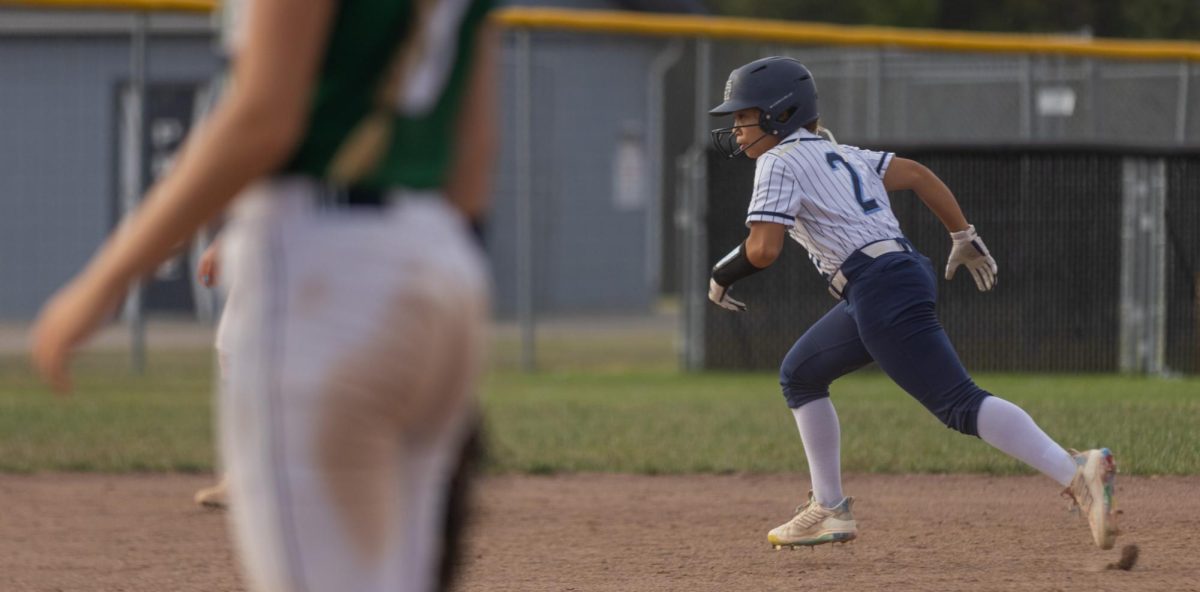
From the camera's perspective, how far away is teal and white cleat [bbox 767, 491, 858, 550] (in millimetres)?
6160

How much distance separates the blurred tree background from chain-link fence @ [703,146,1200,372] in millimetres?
22108

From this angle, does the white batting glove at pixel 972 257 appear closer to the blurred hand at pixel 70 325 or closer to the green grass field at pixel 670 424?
the green grass field at pixel 670 424

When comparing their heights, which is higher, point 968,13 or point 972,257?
point 968,13

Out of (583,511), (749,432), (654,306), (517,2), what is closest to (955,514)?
(583,511)

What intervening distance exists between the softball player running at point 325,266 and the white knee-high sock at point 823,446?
4.00m

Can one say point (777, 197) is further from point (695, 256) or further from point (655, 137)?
point (655, 137)

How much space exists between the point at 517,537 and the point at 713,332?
23.1ft

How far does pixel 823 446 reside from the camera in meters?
6.18

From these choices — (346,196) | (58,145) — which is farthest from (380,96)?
(58,145)

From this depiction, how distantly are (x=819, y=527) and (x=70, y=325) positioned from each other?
14.4 feet

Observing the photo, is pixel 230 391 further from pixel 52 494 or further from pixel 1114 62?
pixel 1114 62

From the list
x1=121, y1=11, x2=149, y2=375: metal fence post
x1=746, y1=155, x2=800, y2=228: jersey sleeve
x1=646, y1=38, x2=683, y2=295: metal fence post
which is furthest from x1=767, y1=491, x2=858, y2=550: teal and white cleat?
x1=646, y1=38, x2=683, y2=295: metal fence post

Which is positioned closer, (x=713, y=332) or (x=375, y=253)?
(x=375, y=253)

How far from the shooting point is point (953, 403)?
5.70 metres
